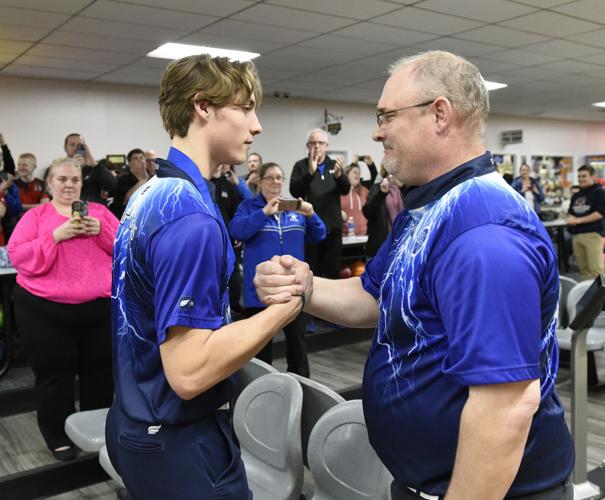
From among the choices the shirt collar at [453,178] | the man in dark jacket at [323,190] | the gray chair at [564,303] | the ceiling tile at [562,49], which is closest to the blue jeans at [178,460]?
the shirt collar at [453,178]

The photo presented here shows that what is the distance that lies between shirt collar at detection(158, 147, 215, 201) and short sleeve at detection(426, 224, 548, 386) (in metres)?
0.54

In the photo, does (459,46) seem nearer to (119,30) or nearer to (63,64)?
(119,30)

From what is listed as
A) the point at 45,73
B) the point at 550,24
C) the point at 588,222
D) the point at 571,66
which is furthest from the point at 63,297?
the point at 571,66

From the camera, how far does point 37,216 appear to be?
3.15m

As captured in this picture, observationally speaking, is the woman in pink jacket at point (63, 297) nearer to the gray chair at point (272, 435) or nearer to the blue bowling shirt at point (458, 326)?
the gray chair at point (272, 435)

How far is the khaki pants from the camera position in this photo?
7230 millimetres

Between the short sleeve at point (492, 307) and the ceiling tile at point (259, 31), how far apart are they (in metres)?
5.01

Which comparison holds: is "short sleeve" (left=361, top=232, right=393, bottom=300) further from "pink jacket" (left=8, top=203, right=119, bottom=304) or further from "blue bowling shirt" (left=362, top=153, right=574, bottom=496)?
"pink jacket" (left=8, top=203, right=119, bottom=304)

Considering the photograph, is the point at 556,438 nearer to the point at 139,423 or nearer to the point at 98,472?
the point at 139,423

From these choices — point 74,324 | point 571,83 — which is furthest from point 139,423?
point 571,83

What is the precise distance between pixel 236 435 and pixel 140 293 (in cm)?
128

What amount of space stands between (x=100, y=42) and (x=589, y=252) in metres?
6.03

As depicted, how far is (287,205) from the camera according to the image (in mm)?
3668

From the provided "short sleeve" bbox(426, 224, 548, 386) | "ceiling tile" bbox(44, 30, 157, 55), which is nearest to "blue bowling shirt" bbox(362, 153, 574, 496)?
"short sleeve" bbox(426, 224, 548, 386)
